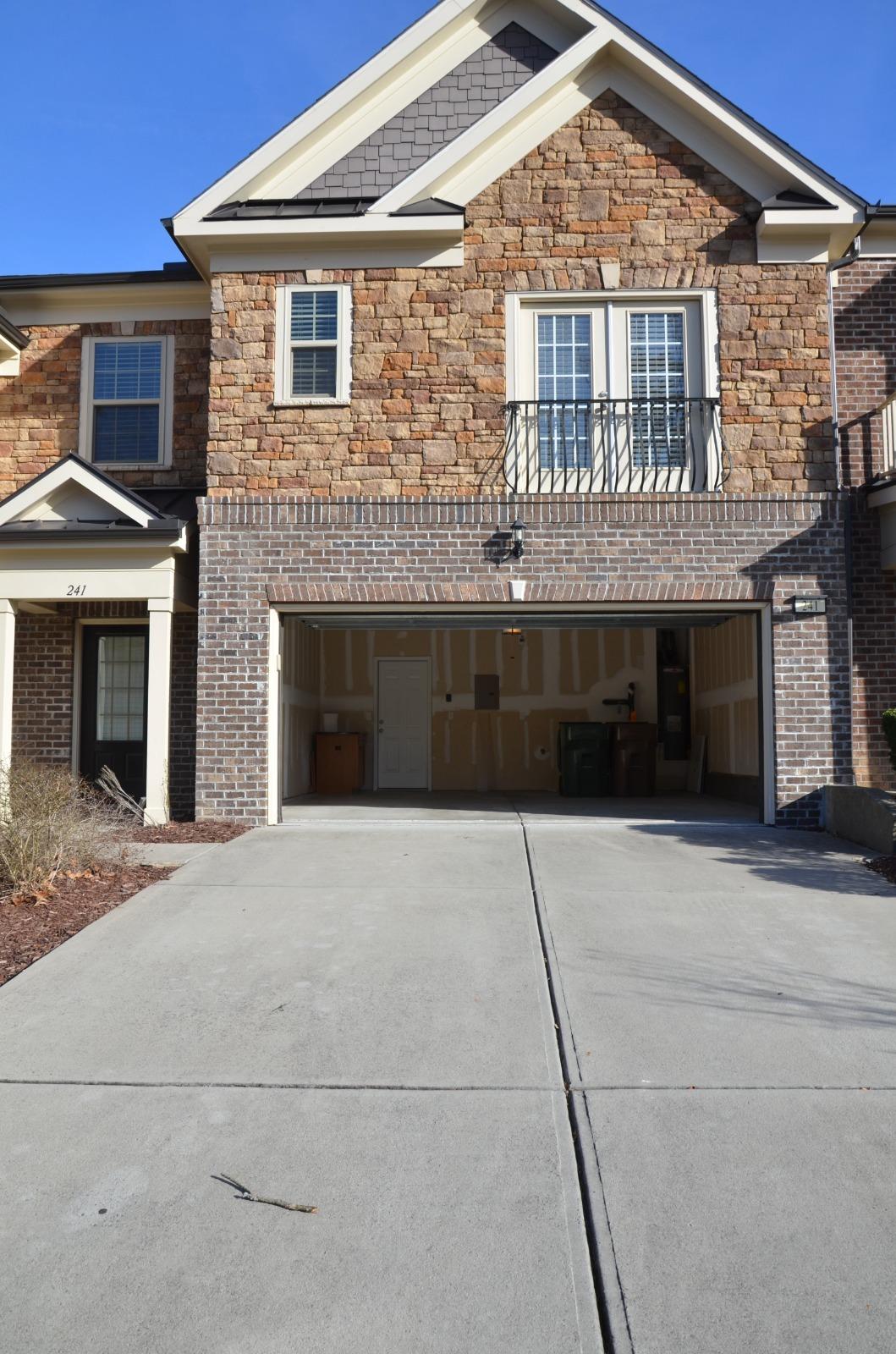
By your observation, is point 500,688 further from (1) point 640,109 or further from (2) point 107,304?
(1) point 640,109

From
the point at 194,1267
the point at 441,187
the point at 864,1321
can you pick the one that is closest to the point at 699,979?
the point at 864,1321

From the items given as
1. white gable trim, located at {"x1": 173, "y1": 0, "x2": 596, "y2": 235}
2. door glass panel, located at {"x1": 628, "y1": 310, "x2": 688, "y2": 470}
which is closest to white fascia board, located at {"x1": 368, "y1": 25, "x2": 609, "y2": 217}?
white gable trim, located at {"x1": 173, "y1": 0, "x2": 596, "y2": 235}

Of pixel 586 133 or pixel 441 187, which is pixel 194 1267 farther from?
pixel 586 133

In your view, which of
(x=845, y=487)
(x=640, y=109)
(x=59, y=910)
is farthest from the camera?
(x=845, y=487)

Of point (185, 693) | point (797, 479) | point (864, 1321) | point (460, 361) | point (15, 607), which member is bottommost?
point (864, 1321)

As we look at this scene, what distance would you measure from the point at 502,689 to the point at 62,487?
7.72 metres

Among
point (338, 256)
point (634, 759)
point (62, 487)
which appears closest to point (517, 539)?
A: point (338, 256)

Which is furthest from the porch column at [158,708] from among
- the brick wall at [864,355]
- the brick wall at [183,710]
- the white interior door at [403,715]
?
the brick wall at [864,355]

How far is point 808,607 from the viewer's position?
1032 cm

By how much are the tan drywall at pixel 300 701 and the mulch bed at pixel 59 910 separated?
5.35 meters

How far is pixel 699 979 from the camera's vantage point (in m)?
5.36

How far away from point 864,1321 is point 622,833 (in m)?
7.30

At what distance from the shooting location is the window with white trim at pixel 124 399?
39.7 feet

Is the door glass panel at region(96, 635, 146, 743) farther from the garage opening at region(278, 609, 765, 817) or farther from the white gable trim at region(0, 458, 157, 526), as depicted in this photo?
the garage opening at region(278, 609, 765, 817)
